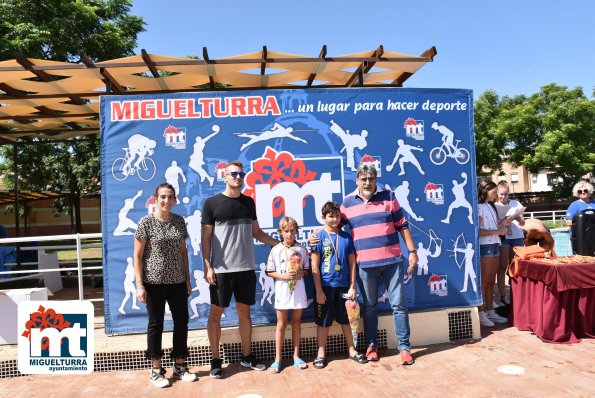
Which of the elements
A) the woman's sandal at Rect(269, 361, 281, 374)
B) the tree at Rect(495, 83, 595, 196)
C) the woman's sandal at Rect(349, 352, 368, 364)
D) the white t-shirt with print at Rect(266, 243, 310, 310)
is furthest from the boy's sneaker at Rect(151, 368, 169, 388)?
the tree at Rect(495, 83, 595, 196)

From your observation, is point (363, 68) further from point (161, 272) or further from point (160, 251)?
point (161, 272)

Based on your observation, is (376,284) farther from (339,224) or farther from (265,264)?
(265,264)

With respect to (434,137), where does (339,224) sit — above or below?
below

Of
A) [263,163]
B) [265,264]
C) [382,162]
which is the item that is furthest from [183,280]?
[382,162]

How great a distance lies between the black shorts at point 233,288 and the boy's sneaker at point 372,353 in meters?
1.31

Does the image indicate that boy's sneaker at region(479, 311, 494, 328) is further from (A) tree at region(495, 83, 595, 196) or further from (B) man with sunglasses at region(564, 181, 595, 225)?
(A) tree at region(495, 83, 595, 196)

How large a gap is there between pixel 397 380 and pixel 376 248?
120cm

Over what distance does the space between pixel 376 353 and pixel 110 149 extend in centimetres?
349

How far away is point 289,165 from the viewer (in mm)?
4590

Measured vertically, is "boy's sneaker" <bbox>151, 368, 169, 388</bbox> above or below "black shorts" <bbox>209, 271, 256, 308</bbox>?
below

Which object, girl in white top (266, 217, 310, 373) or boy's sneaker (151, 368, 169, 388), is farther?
girl in white top (266, 217, 310, 373)

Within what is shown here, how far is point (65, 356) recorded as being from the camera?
4.21 metres

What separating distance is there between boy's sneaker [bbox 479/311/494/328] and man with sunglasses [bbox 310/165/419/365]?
1.49 metres

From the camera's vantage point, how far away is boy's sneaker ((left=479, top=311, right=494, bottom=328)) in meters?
5.15
